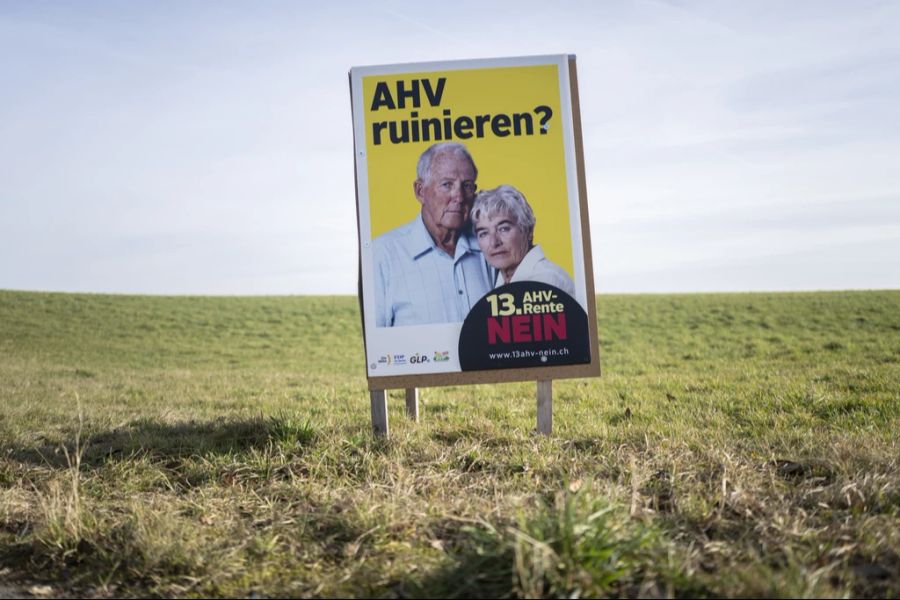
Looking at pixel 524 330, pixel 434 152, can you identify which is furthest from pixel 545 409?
pixel 434 152

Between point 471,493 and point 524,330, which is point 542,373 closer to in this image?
point 524,330

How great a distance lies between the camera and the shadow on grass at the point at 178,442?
663 centimetres

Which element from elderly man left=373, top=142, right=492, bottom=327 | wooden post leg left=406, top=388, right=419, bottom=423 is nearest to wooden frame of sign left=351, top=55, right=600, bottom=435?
elderly man left=373, top=142, right=492, bottom=327

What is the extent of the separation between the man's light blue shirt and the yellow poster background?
196 mm

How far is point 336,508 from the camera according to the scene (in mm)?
4773

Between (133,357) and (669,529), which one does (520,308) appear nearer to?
(669,529)

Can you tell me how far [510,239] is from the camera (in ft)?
23.1

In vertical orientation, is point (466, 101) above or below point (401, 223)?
Result: above

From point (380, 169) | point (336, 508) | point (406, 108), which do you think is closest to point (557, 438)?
point (336, 508)

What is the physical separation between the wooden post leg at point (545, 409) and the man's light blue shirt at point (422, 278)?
1112 mm

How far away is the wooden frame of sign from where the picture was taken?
6984 millimetres

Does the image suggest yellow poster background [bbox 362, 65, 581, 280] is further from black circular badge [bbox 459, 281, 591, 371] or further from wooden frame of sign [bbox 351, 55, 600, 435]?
black circular badge [bbox 459, 281, 591, 371]

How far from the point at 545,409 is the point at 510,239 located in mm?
1783

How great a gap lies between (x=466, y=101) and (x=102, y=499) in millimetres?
4880
